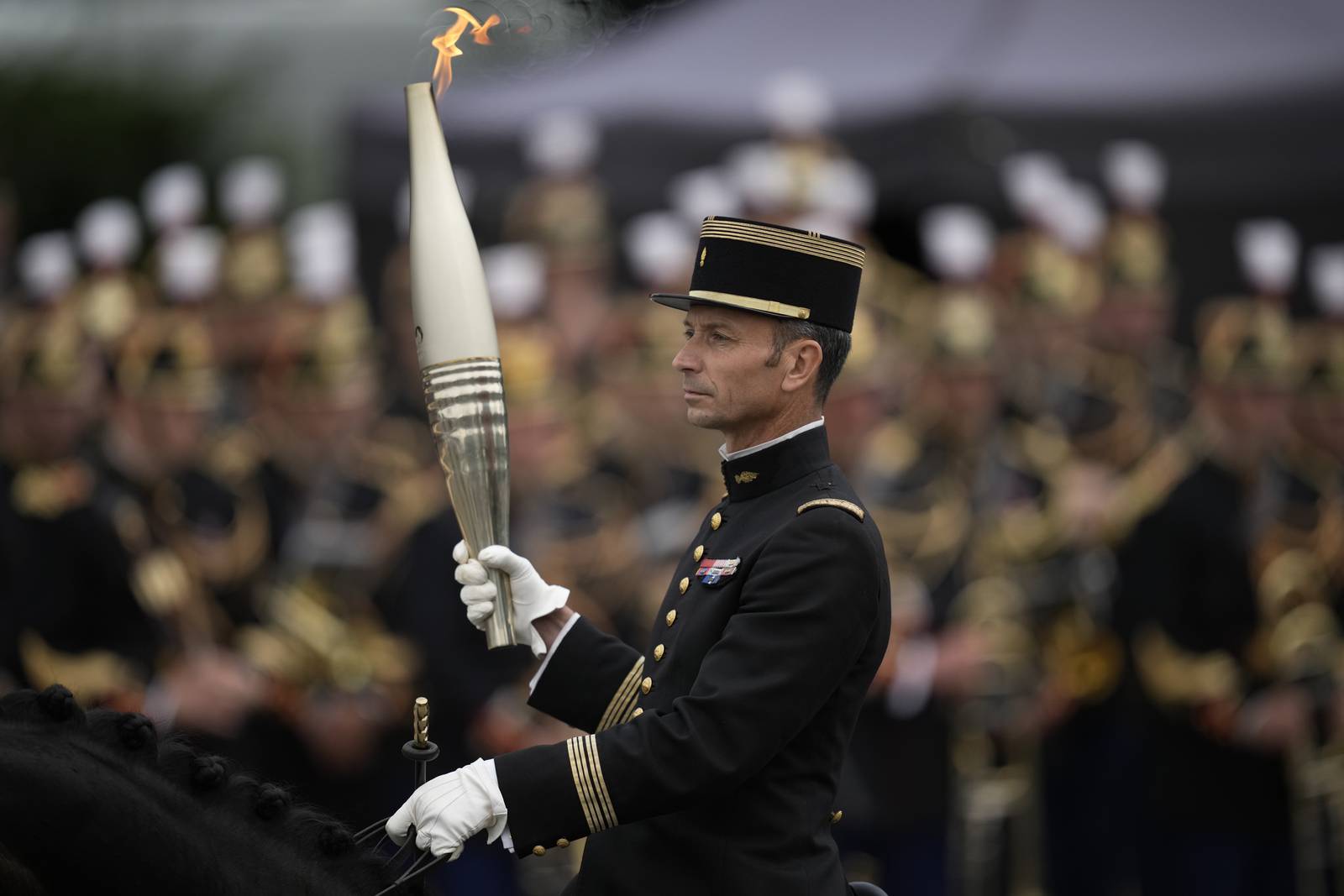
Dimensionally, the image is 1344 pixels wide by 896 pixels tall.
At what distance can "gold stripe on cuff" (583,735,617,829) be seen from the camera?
320 cm

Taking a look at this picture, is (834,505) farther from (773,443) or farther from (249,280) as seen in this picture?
(249,280)

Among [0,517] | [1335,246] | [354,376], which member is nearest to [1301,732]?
[1335,246]

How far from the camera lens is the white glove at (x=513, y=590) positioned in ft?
11.8

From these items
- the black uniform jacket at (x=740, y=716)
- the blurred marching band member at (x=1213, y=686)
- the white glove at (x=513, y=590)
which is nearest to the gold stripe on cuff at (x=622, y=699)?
the black uniform jacket at (x=740, y=716)

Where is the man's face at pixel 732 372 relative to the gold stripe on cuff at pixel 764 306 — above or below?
below

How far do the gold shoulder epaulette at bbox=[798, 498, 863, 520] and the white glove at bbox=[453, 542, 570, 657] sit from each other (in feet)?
1.80

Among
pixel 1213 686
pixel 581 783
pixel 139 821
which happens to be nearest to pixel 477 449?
pixel 581 783

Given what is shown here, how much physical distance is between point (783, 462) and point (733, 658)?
0.47 m

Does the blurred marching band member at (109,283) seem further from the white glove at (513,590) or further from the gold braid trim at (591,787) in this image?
the gold braid trim at (591,787)

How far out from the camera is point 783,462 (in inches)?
141

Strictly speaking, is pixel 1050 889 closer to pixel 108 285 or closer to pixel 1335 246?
pixel 1335 246

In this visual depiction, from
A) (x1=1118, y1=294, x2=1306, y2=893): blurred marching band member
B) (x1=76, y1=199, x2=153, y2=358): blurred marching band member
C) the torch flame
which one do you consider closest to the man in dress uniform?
the torch flame

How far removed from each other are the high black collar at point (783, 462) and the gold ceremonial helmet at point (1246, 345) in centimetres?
620

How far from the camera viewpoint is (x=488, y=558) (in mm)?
3598
